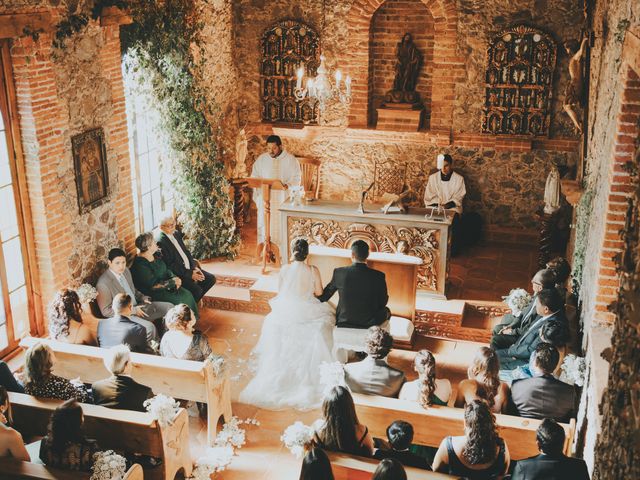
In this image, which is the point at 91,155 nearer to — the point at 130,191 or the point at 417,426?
the point at 130,191

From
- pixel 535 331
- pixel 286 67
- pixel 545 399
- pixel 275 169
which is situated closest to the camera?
pixel 545 399

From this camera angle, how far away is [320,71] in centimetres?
761

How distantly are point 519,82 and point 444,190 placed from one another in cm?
184

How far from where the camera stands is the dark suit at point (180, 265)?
25.5 feet

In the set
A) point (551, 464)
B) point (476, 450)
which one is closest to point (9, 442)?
point (476, 450)

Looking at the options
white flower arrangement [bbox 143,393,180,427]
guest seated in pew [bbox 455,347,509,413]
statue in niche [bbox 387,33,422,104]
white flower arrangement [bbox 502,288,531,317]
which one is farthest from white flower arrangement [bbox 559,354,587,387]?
statue in niche [bbox 387,33,422,104]

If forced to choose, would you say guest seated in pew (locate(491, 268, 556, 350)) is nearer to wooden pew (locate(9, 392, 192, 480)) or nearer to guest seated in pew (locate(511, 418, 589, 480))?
guest seated in pew (locate(511, 418, 589, 480))

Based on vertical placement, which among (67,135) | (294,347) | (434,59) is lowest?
(294,347)

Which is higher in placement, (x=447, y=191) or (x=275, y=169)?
(x=275, y=169)

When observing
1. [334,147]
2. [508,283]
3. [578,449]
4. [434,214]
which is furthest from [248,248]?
[578,449]

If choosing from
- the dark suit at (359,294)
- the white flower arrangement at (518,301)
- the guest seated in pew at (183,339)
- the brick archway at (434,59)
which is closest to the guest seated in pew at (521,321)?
the white flower arrangement at (518,301)

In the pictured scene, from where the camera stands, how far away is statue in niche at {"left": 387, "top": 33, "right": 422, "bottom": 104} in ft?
34.5

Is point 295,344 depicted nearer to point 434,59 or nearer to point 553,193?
point 553,193

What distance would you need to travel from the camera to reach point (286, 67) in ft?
35.5
